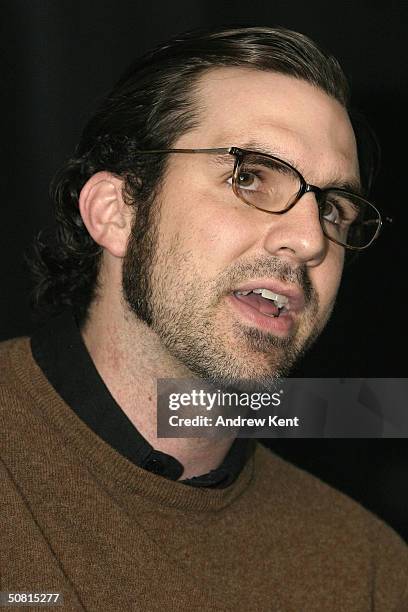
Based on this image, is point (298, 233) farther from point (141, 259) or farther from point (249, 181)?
point (141, 259)

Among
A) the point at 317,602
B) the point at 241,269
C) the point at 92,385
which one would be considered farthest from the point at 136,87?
the point at 317,602

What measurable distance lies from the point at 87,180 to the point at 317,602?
2.92ft

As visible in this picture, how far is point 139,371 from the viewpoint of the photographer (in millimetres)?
1529

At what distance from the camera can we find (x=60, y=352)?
151 centimetres

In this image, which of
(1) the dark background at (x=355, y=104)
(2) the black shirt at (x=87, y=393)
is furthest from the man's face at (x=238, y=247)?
(1) the dark background at (x=355, y=104)

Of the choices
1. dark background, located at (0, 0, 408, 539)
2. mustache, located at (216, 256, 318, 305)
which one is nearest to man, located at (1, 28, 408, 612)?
mustache, located at (216, 256, 318, 305)

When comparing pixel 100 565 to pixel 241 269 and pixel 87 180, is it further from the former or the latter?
pixel 87 180

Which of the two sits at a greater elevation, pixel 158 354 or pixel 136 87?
pixel 136 87

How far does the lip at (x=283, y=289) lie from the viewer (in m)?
1.42

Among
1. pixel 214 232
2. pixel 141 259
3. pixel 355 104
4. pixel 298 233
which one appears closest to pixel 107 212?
pixel 141 259

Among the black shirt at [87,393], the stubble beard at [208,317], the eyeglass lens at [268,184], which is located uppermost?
the eyeglass lens at [268,184]

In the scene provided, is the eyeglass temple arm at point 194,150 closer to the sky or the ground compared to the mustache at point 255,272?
closer to the sky

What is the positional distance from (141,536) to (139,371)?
28 centimetres

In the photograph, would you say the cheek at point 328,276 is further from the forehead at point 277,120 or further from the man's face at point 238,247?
the forehead at point 277,120
